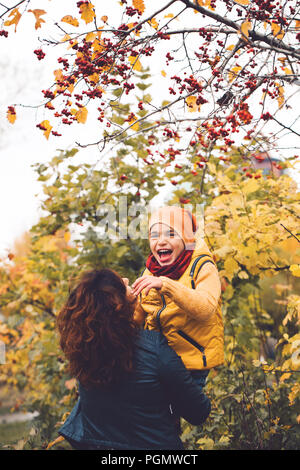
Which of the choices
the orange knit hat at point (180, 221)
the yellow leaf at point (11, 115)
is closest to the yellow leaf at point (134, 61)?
the yellow leaf at point (11, 115)

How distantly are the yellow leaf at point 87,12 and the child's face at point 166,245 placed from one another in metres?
1.02

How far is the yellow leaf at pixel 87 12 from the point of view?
208 cm

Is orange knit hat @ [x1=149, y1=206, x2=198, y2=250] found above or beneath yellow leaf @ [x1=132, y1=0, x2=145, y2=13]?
beneath

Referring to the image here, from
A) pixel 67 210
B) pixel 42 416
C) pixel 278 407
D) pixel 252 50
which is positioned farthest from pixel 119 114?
pixel 42 416

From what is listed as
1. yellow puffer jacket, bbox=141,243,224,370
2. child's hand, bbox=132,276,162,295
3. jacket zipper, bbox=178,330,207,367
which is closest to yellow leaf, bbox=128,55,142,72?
yellow puffer jacket, bbox=141,243,224,370

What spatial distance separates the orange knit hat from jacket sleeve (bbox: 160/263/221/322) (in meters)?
0.29

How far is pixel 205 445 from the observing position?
2.89 m

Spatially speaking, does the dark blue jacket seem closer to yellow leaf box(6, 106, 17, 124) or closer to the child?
the child

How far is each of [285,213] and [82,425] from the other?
1.90 m

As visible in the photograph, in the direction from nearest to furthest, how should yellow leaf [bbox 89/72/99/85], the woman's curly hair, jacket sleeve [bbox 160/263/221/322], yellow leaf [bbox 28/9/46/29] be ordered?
the woman's curly hair → jacket sleeve [bbox 160/263/221/322] → yellow leaf [bbox 28/9/46/29] → yellow leaf [bbox 89/72/99/85]

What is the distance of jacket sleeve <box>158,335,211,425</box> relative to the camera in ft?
5.40

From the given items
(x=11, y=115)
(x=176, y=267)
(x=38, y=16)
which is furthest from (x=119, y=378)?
(x=38, y=16)

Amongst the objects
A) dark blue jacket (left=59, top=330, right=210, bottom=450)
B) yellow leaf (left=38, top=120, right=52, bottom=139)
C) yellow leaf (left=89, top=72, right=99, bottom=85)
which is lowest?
dark blue jacket (left=59, top=330, right=210, bottom=450)

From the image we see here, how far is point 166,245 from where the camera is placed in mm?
2168
